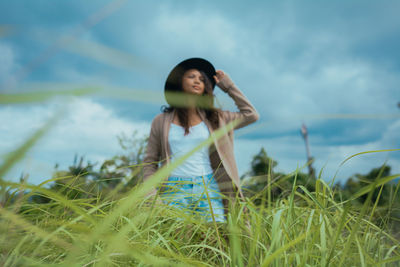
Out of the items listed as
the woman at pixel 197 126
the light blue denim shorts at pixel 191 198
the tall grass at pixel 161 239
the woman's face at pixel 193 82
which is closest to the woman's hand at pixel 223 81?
the woman at pixel 197 126

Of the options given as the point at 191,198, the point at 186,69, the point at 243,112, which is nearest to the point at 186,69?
the point at 186,69

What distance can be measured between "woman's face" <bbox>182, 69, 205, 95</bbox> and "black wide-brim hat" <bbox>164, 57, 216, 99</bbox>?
0.05m

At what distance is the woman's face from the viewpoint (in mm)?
2361

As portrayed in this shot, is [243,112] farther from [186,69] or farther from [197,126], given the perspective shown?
[186,69]

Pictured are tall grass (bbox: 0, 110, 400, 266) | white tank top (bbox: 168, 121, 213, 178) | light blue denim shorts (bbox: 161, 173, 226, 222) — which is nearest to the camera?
tall grass (bbox: 0, 110, 400, 266)

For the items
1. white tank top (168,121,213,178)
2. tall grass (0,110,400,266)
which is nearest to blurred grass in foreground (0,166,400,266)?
tall grass (0,110,400,266)

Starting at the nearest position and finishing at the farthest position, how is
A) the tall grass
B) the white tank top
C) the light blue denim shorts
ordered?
the tall grass
the light blue denim shorts
the white tank top

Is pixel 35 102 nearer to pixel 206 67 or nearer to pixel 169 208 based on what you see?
pixel 169 208

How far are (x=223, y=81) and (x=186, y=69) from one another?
328mm

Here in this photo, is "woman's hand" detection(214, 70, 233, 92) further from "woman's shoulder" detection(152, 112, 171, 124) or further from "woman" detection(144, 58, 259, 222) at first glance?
"woman's shoulder" detection(152, 112, 171, 124)

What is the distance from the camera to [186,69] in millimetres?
2562

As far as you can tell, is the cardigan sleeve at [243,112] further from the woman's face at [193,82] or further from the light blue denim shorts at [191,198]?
the light blue denim shorts at [191,198]

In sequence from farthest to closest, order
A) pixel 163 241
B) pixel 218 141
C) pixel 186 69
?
pixel 186 69 < pixel 218 141 < pixel 163 241

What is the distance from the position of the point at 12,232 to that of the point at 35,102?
508 millimetres
